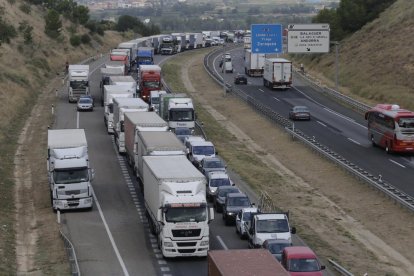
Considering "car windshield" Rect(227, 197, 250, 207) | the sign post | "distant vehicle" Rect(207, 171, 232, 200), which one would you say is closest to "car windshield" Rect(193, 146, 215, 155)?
"distant vehicle" Rect(207, 171, 232, 200)

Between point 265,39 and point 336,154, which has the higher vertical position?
point 265,39

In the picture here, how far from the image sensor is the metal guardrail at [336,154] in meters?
49.8

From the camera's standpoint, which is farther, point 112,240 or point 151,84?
point 151,84

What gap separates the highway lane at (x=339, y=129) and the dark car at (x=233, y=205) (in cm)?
1245

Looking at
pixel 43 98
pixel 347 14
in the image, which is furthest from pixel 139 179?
pixel 347 14

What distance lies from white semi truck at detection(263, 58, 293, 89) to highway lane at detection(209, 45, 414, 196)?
1.15 metres

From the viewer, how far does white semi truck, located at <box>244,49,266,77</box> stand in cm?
12206

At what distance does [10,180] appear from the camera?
2130 inches

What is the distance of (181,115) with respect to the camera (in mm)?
65875

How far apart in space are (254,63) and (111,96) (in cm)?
5377

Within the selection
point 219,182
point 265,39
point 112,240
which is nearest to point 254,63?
point 265,39

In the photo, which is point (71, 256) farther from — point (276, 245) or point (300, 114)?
point (300, 114)

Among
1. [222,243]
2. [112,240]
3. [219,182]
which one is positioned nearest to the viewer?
[222,243]

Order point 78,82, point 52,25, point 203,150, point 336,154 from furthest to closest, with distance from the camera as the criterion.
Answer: point 52,25
point 78,82
point 336,154
point 203,150
